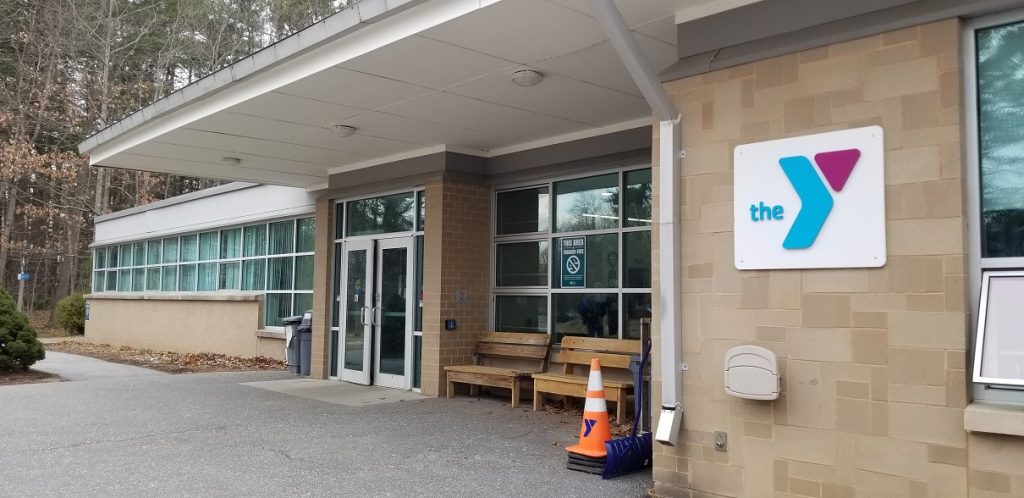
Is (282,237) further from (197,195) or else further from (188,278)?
(188,278)

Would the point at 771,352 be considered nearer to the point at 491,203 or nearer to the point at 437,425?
the point at 437,425

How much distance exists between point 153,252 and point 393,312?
40.0 feet

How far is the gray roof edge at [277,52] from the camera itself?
5820 millimetres

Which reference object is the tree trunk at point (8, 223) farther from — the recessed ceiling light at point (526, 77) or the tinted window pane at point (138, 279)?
the recessed ceiling light at point (526, 77)

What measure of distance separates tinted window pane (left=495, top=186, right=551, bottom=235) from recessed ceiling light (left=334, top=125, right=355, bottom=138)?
2.39 metres

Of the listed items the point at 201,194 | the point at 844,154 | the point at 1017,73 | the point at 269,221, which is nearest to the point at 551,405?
the point at 844,154

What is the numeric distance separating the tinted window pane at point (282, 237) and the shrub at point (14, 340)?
Result: 175 inches

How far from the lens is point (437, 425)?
8008mm

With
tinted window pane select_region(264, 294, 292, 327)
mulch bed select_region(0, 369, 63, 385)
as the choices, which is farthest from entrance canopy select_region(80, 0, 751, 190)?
tinted window pane select_region(264, 294, 292, 327)

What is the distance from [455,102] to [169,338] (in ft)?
43.2

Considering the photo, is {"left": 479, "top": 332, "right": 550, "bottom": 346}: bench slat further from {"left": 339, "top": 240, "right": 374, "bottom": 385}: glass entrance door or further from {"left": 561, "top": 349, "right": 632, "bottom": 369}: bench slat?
{"left": 339, "top": 240, "right": 374, "bottom": 385}: glass entrance door

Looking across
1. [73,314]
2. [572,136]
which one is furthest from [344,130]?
[73,314]

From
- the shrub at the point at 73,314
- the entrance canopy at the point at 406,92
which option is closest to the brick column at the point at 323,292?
the entrance canopy at the point at 406,92

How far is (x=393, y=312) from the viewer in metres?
11.0
